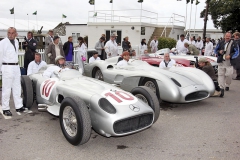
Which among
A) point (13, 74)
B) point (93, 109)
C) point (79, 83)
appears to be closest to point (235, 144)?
point (93, 109)

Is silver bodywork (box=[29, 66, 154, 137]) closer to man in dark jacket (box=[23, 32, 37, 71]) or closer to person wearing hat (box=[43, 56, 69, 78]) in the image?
person wearing hat (box=[43, 56, 69, 78])

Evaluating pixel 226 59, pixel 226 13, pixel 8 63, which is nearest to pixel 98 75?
pixel 8 63

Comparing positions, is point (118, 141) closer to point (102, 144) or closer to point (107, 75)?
point (102, 144)

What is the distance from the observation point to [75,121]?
417cm

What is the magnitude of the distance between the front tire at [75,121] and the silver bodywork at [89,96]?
204 millimetres

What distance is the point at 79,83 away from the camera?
197 inches

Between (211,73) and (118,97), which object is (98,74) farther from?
(118,97)

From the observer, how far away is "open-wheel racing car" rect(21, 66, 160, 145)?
Answer: 154 inches

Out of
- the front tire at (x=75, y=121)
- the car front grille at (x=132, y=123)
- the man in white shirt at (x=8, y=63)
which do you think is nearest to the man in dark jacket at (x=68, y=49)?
the man in white shirt at (x=8, y=63)

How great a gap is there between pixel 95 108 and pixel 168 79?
7.91 ft

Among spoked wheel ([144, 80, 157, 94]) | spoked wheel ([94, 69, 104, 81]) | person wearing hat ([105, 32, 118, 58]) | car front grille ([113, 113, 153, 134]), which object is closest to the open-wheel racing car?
car front grille ([113, 113, 153, 134])

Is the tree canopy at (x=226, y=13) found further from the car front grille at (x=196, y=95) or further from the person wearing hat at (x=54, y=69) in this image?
the person wearing hat at (x=54, y=69)

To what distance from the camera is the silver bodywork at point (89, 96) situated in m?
3.97

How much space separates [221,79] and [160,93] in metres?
2.68
